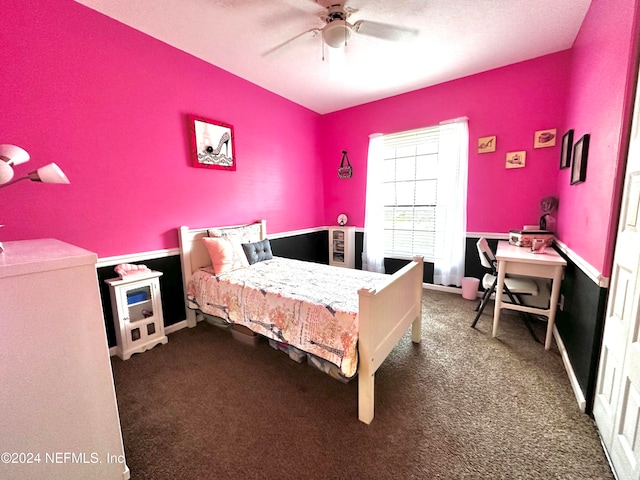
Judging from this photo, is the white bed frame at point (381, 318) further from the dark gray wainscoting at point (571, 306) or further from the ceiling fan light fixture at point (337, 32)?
the ceiling fan light fixture at point (337, 32)

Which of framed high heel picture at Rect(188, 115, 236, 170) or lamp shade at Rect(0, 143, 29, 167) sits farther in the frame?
framed high heel picture at Rect(188, 115, 236, 170)

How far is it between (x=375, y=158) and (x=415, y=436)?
3.46m

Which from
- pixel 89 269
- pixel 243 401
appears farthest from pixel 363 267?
pixel 89 269

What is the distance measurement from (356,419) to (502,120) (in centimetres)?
355

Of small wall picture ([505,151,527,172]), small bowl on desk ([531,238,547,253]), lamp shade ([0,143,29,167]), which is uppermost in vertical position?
small wall picture ([505,151,527,172])

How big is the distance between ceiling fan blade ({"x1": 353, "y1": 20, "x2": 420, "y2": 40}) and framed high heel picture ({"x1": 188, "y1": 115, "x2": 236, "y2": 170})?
175 cm

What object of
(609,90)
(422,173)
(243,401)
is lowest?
(243,401)

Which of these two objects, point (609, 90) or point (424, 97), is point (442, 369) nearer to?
point (609, 90)

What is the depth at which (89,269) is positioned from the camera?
1.08 meters

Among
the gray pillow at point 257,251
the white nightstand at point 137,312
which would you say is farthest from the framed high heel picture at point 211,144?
the white nightstand at point 137,312

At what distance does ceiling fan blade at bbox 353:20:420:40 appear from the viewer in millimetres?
1931

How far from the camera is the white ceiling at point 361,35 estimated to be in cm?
205

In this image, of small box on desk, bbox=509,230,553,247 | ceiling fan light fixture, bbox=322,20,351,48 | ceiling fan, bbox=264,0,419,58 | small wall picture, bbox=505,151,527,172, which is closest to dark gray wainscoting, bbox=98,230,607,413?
small box on desk, bbox=509,230,553,247

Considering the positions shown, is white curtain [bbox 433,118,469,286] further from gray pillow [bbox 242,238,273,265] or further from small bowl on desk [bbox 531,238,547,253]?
gray pillow [bbox 242,238,273,265]
